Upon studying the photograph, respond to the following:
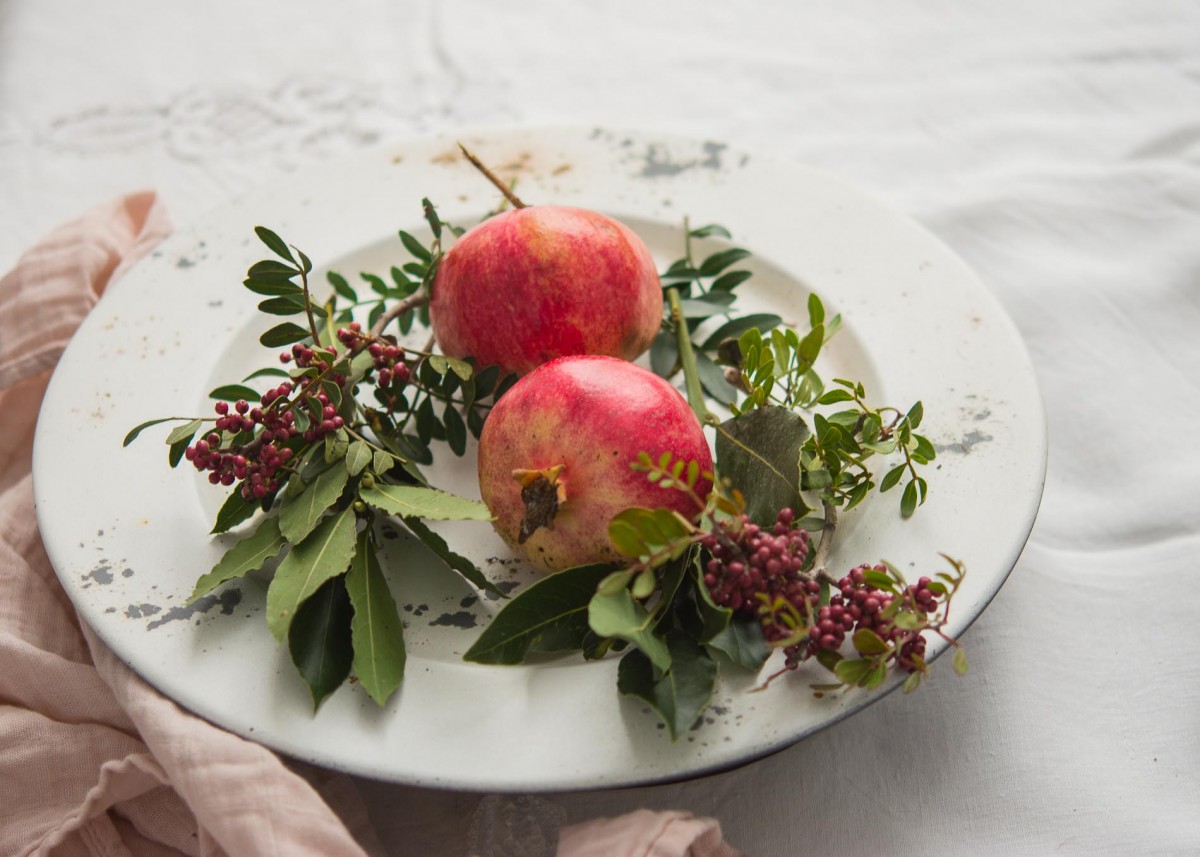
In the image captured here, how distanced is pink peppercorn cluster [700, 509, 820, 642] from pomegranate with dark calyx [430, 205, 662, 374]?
27 centimetres

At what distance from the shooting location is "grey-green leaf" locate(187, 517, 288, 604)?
29.4 inches

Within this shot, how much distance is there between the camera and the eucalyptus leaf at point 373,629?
709 mm

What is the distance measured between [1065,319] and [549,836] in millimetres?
804

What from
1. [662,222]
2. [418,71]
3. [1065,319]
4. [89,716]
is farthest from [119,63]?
[1065,319]

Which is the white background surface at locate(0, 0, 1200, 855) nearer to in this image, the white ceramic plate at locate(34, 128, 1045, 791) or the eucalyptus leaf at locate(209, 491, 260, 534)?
the white ceramic plate at locate(34, 128, 1045, 791)

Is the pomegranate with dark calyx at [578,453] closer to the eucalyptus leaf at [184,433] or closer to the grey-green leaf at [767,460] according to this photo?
the grey-green leaf at [767,460]

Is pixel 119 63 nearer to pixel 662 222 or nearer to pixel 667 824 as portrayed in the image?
pixel 662 222

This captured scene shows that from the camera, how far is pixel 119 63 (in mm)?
1623

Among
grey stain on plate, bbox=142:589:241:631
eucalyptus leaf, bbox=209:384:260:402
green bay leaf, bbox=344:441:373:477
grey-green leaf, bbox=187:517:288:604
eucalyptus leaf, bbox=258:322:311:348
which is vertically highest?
eucalyptus leaf, bbox=258:322:311:348

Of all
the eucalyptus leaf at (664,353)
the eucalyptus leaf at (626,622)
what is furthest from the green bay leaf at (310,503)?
the eucalyptus leaf at (664,353)

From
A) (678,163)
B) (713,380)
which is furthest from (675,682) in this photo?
(678,163)

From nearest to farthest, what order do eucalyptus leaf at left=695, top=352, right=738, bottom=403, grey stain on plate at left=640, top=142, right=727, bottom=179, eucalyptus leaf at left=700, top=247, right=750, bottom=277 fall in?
eucalyptus leaf at left=695, top=352, right=738, bottom=403 → eucalyptus leaf at left=700, top=247, right=750, bottom=277 → grey stain on plate at left=640, top=142, right=727, bottom=179

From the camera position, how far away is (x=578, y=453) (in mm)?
755

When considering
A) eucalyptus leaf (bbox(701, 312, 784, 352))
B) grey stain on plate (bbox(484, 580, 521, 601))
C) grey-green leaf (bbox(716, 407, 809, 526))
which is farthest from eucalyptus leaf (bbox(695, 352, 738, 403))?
grey stain on plate (bbox(484, 580, 521, 601))
